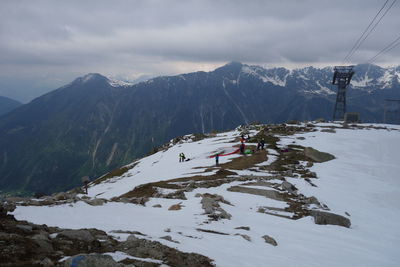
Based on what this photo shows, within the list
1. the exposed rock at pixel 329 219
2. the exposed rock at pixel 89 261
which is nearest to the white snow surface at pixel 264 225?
the exposed rock at pixel 329 219

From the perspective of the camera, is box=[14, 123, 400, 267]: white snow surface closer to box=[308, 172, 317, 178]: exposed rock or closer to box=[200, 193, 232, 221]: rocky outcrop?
box=[200, 193, 232, 221]: rocky outcrop

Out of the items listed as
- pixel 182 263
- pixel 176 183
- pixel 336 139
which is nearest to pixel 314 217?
pixel 182 263

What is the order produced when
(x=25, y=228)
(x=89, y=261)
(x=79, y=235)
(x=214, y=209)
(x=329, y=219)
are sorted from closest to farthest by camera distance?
(x=89, y=261)
(x=25, y=228)
(x=79, y=235)
(x=214, y=209)
(x=329, y=219)

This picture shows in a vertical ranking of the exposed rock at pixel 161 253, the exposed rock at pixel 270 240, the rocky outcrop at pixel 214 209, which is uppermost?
the exposed rock at pixel 161 253

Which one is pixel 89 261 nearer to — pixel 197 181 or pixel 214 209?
pixel 214 209

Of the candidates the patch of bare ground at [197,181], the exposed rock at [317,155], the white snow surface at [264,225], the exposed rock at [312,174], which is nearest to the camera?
the white snow surface at [264,225]

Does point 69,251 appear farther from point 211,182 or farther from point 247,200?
point 211,182

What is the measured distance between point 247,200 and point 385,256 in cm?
1024

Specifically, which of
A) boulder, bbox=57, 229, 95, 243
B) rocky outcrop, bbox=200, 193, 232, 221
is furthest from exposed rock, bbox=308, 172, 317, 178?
boulder, bbox=57, 229, 95, 243

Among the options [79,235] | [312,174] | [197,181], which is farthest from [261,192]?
[79,235]

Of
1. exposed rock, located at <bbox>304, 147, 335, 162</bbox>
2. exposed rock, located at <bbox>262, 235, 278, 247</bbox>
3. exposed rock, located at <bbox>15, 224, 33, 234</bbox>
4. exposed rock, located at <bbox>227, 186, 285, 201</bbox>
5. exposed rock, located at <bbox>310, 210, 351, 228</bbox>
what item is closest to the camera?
exposed rock, located at <bbox>15, 224, 33, 234</bbox>

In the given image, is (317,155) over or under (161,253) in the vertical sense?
under

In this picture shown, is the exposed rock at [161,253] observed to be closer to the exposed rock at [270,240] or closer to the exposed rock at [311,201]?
the exposed rock at [270,240]

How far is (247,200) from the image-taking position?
23219 mm
